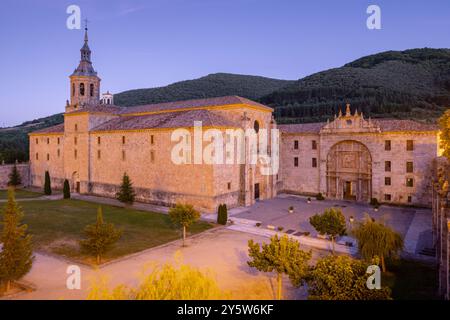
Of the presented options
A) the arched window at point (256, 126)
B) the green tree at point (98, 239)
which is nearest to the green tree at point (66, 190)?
the green tree at point (98, 239)

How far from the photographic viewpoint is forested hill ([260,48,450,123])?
6894 centimetres

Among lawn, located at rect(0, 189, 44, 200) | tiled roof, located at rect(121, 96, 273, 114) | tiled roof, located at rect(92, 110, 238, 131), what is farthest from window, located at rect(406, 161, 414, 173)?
lawn, located at rect(0, 189, 44, 200)

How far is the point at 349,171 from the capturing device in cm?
3697

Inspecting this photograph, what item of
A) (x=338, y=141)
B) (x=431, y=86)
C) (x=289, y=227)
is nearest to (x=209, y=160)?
(x=289, y=227)

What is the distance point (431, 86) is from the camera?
79.6m

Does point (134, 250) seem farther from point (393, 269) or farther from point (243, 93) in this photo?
point (243, 93)

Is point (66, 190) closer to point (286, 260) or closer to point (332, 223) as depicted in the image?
point (332, 223)

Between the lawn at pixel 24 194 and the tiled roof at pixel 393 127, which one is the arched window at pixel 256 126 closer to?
the tiled roof at pixel 393 127

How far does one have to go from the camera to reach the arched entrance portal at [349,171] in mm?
35906

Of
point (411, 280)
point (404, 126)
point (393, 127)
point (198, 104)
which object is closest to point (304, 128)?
point (393, 127)

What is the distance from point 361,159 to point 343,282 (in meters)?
29.2

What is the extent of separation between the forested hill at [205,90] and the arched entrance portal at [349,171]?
8197 centimetres

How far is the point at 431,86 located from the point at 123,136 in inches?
3086

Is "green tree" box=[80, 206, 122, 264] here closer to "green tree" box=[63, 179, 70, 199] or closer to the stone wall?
"green tree" box=[63, 179, 70, 199]
